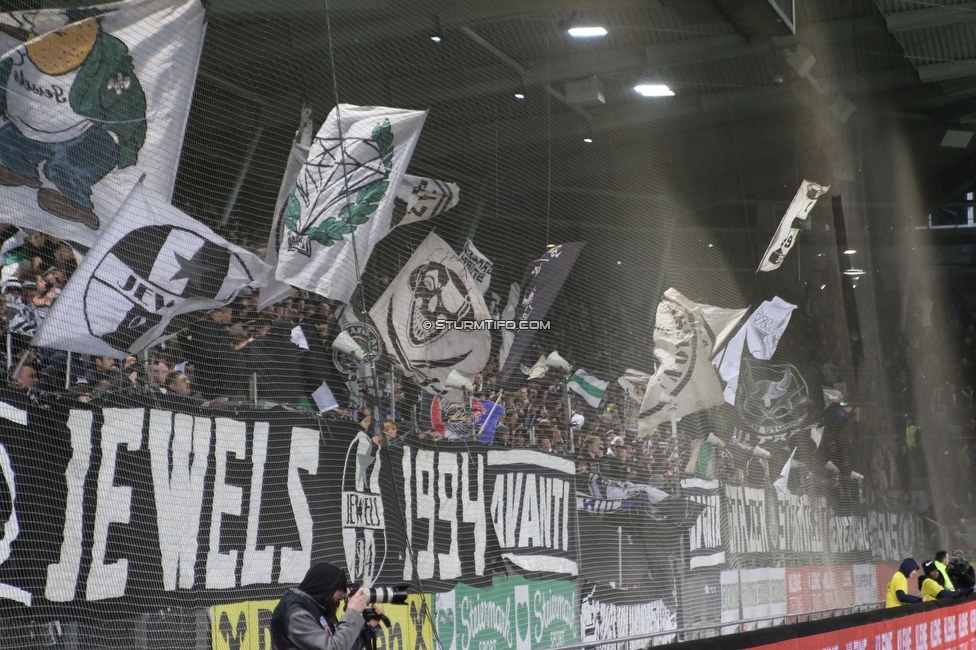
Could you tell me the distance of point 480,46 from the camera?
22.7 ft

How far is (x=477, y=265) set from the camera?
6543 millimetres

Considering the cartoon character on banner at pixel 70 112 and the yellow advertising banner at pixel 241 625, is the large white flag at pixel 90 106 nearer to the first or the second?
the cartoon character on banner at pixel 70 112

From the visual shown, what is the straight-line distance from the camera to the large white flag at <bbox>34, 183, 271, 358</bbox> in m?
4.43

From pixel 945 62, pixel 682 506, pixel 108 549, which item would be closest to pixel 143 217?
pixel 108 549

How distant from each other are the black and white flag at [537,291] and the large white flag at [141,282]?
7.03 ft

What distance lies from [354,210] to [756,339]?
19.2 feet

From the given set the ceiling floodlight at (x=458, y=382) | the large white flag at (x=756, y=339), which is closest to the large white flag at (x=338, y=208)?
the ceiling floodlight at (x=458, y=382)

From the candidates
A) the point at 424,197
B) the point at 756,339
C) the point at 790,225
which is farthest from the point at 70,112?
the point at 790,225

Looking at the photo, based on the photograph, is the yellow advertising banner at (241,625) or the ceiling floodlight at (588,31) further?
the ceiling floodlight at (588,31)

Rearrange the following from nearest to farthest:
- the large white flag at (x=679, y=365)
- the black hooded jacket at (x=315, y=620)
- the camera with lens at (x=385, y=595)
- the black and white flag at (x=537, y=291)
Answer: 1. the black hooded jacket at (x=315, y=620)
2. the camera with lens at (x=385, y=595)
3. the black and white flag at (x=537, y=291)
4. the large white flag at (x=679, y=365)

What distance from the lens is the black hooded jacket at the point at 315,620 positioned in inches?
132

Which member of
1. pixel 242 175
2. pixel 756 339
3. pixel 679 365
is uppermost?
pixel 756 339

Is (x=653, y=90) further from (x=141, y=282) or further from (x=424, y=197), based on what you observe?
(x=141, y=282)

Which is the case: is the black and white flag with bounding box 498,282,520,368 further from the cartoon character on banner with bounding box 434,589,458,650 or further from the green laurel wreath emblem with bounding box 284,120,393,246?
the cartoon character on banner with bounding box 434,589,458,650
